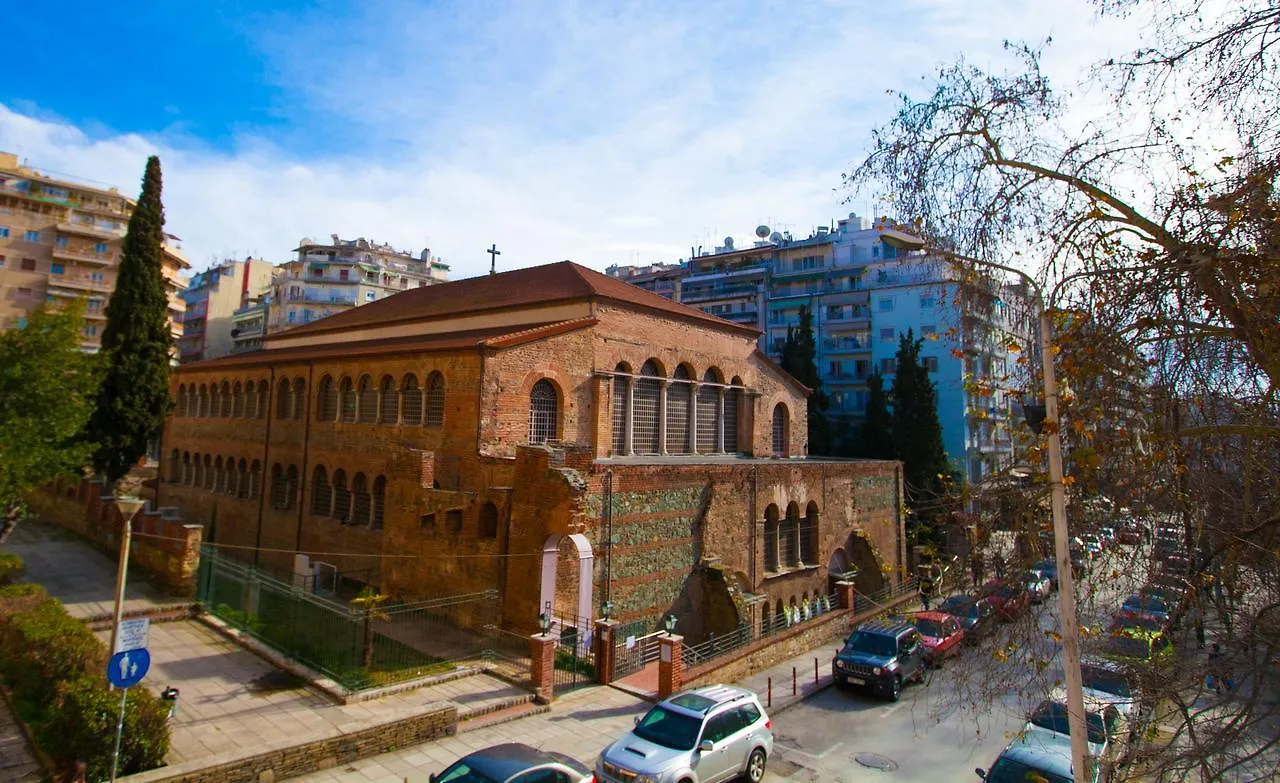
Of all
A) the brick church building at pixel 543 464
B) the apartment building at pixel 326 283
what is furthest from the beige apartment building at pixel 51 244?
the brick church building at pixel 543 464

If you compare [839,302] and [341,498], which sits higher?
[839,302]

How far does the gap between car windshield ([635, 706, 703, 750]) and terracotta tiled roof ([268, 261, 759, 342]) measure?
13.6m

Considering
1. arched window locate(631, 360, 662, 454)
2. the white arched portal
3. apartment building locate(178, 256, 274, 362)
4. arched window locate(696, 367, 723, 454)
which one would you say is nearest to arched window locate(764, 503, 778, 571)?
arched window locate(696, 367, 723, 454)

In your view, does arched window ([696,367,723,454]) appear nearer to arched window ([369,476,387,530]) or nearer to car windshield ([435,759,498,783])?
arched window ([369,476,387,530])

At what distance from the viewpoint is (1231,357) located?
6113 mm

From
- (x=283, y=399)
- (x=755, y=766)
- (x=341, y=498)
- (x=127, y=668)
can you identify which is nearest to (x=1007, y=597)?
(x=755, y=766)

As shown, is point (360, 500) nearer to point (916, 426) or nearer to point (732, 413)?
point (732, 413)

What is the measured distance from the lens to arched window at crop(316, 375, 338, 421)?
2472cm

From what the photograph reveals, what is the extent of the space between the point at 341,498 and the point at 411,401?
16.2 feet

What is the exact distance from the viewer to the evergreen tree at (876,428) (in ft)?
126

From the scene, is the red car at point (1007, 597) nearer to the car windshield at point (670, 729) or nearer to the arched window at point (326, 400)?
the car windshield at point (670, 729)

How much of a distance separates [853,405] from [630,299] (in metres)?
29.7

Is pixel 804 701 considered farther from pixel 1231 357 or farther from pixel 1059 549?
pixel 1231 357

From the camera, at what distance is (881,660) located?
16.5 meters
